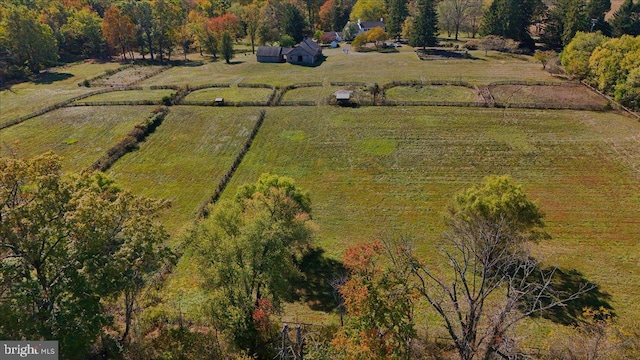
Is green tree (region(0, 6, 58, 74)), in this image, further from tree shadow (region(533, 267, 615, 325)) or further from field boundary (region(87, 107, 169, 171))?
tree shadow (region(533, 267, 615, 325))

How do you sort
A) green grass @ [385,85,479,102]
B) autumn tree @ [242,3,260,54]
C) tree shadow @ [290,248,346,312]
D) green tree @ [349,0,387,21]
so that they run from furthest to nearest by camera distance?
green tree @ [349,0,387,21], autumn tree @ [242,3,260,54], green grass @ [385,85,479,102], tree shadow @ [290,248,346,312]

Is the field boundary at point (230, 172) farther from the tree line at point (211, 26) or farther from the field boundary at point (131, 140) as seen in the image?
the tree line at point (211, 26)

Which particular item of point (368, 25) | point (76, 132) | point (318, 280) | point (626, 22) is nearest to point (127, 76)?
point (76, 132)

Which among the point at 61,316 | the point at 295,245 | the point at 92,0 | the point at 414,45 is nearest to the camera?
the point at 61,316

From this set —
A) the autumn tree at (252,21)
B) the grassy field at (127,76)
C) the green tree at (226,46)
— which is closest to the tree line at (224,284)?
the grassy field at (127,76)

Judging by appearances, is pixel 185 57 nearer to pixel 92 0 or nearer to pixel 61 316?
pixel 92 0

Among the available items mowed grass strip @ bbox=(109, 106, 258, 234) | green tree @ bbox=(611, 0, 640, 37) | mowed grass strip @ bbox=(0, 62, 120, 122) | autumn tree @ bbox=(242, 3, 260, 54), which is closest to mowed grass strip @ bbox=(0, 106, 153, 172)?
mowed grass strip @ bbox=(109, 106, 258, 234)

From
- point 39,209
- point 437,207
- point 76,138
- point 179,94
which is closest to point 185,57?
point 179,94
